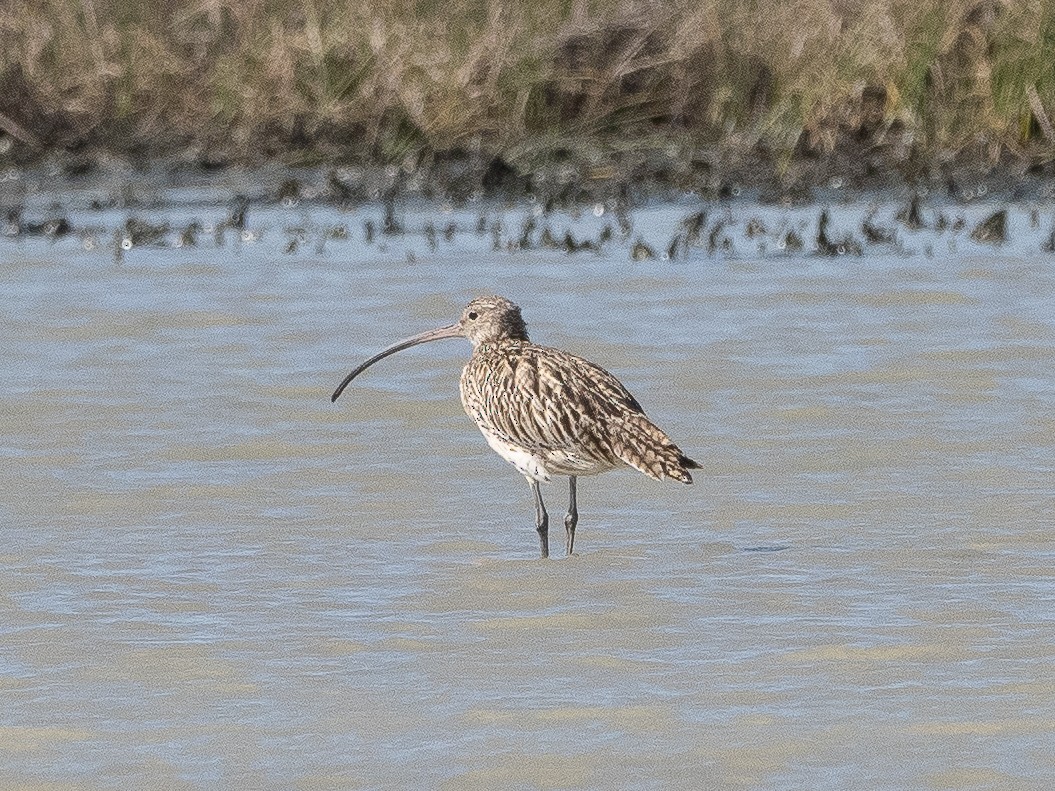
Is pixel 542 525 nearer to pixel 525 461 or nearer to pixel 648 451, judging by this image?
pixel 525 461

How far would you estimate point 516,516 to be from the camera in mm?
7773

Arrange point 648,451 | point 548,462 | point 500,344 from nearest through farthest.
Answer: point 648,451 → point 548,462 → point 500,344

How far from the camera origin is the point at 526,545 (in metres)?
7.29

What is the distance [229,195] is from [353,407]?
22.0 feet

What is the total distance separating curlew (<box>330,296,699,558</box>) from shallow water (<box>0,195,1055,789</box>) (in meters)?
0.27

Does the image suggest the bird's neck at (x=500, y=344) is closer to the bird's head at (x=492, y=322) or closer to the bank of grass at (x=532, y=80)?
the bird's head at (x=492, y=322)

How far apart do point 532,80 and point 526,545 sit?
9.21 meters

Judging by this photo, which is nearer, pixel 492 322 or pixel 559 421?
pixel 559 421

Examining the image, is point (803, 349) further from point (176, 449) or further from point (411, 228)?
point (411, 228)

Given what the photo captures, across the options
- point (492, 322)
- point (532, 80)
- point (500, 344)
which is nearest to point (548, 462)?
point (500, 344)

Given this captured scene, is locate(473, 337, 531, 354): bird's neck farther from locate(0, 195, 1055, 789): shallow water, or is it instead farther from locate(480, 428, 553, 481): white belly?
locate(0, 195, 1055, 789): shallow water

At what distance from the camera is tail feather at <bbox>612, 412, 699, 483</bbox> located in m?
6.79

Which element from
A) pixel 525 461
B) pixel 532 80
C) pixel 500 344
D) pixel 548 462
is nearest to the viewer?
pixel 548 462

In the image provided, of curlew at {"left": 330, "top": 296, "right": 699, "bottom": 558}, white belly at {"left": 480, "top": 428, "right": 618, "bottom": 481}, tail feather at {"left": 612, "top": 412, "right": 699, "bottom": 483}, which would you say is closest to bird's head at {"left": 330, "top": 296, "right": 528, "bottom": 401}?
curlew at {"left": 330, "top": 296, "right": 699, "bottom": 558}
